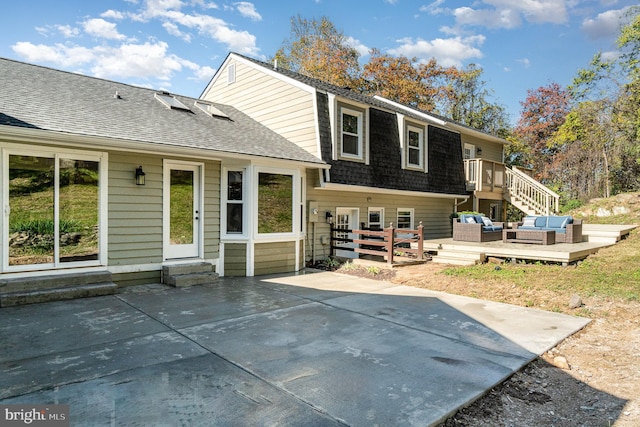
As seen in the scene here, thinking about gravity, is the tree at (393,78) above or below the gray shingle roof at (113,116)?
above

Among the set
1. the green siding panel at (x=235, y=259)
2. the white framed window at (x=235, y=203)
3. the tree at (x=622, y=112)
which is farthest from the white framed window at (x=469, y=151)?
the green siding panel at (x=235, y=259)

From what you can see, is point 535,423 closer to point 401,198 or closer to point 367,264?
point 367,264

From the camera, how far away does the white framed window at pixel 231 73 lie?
41.4ft

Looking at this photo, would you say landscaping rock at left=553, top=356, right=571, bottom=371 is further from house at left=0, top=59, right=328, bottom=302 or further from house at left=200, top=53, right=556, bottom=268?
house at left=200, top=53, right=556, bottom=268

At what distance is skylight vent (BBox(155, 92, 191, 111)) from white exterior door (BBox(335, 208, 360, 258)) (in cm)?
509

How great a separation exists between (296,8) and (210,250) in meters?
21.8

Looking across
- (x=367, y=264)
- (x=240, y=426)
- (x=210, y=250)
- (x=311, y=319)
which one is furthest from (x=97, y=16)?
(x=240, y=426)

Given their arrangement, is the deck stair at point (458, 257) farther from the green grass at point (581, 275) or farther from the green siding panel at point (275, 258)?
the green siding panel at point (275, 258)

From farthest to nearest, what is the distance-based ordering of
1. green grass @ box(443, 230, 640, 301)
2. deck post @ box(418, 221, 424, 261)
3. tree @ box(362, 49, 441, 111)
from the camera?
A: 1. tree @ box(362, 49, 441, 111)
2. deck post @ box(418, 221, 424, 261)
3. green grass @ box(443, 230, 640, 301)

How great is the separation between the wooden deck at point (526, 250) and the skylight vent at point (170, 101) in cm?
780

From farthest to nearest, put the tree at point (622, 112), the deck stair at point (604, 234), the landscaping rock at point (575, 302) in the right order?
the tree at point (622, 112)
the deck stair at point (604, 234)
the landscaping rock at point (575, 302)

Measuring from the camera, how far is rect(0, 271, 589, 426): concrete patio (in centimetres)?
278

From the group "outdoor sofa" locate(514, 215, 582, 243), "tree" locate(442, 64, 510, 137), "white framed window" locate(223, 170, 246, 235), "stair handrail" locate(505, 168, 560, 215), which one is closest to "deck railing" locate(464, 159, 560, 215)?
"stair handrail" locate(505, 168, 560, 215)

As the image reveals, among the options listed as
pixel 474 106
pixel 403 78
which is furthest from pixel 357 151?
pixel 474 106
